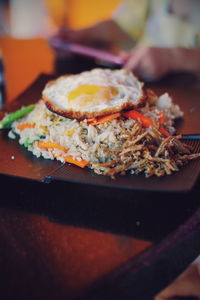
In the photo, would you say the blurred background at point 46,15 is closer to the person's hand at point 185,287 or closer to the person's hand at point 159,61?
the person's hand at point 159,61

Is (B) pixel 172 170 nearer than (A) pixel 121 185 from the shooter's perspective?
No

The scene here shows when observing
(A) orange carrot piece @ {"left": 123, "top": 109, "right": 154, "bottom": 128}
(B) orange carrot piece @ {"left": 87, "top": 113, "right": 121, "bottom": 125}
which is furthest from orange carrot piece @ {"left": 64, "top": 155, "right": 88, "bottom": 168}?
(A) orange carrot piece @ {"left": 123, "top": 109, "right": 154, "bottom": 128}

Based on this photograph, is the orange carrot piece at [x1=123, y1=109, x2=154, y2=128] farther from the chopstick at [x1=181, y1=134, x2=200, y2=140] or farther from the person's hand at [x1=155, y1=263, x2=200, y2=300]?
the person's hand at [x1=155, y1=263, x2=200, y2=300]

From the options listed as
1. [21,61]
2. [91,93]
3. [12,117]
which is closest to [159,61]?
[21,61]

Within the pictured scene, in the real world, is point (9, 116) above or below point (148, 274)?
above

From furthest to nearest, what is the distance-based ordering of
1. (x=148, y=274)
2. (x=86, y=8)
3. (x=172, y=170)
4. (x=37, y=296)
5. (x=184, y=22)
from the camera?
(x=86, y=8) < (x=184, y=22) < (x=172, y=170) < (x=148, y=274) < (x=37, y=296)

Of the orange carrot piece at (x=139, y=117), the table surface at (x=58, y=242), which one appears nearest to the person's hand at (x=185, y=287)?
the table surface at (x=58, y=242)

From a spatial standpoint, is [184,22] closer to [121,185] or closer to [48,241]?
[121,185]

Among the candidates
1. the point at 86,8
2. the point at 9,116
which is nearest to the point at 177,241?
the point at 9,116
